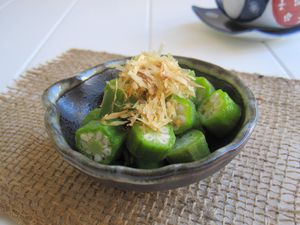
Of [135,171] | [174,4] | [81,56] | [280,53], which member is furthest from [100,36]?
[135,171]

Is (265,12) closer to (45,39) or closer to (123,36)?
(123,36)

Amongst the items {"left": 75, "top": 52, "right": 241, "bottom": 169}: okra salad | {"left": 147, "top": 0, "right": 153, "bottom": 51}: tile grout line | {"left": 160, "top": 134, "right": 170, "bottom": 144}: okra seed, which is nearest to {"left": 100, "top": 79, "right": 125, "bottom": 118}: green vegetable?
{"left": 75, "top": 52, "right": 241, "bottom": 169}: okra salad

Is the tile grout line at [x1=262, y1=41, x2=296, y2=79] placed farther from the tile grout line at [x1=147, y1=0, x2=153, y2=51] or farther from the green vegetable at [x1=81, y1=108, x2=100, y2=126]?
the green vegetable at [x1=81, y1=108, x2=100, y2=126]

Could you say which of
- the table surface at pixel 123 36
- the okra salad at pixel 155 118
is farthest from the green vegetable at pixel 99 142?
the table surface at pixel 123 36

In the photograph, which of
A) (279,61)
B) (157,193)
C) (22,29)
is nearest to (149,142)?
(157,193)

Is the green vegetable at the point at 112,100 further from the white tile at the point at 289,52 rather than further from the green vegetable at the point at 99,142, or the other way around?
the white tile at the point at 289,52
